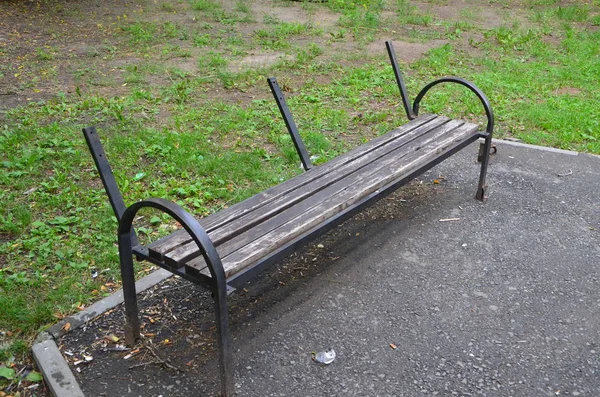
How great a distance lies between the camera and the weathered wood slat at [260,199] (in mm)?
2681

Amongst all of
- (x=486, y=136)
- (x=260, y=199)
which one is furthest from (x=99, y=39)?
(x=260, y=199)

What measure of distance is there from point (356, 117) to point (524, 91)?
86.3 inches

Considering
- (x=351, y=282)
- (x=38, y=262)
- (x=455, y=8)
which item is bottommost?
(x=455, y=8)

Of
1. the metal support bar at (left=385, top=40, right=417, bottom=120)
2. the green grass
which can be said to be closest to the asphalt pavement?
the metal support bar at (left=385, top=40, right=417, bottom=120)

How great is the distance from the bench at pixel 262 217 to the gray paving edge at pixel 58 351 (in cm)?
31

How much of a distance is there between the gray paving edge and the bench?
1.00 ft

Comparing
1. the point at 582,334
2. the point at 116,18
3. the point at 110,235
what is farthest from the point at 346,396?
the point at 116,18

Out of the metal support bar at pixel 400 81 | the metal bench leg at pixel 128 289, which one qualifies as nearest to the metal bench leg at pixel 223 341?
the metal bench leg at pixel 128 289

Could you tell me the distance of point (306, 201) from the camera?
3.21m

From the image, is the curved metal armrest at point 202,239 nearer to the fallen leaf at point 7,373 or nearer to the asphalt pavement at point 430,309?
the asphalt pavement at point 430,309

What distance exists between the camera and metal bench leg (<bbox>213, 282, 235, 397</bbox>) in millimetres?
2404

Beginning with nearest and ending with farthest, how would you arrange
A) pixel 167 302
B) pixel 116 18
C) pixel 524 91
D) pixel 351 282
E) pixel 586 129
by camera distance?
pixel 167 302 < pixel 351 282 < pixel 586 129 < pixel 524 91 < pixel 116 18

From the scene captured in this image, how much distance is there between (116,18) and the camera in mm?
9570

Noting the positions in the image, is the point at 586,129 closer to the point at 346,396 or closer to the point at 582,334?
the point at 582,334
